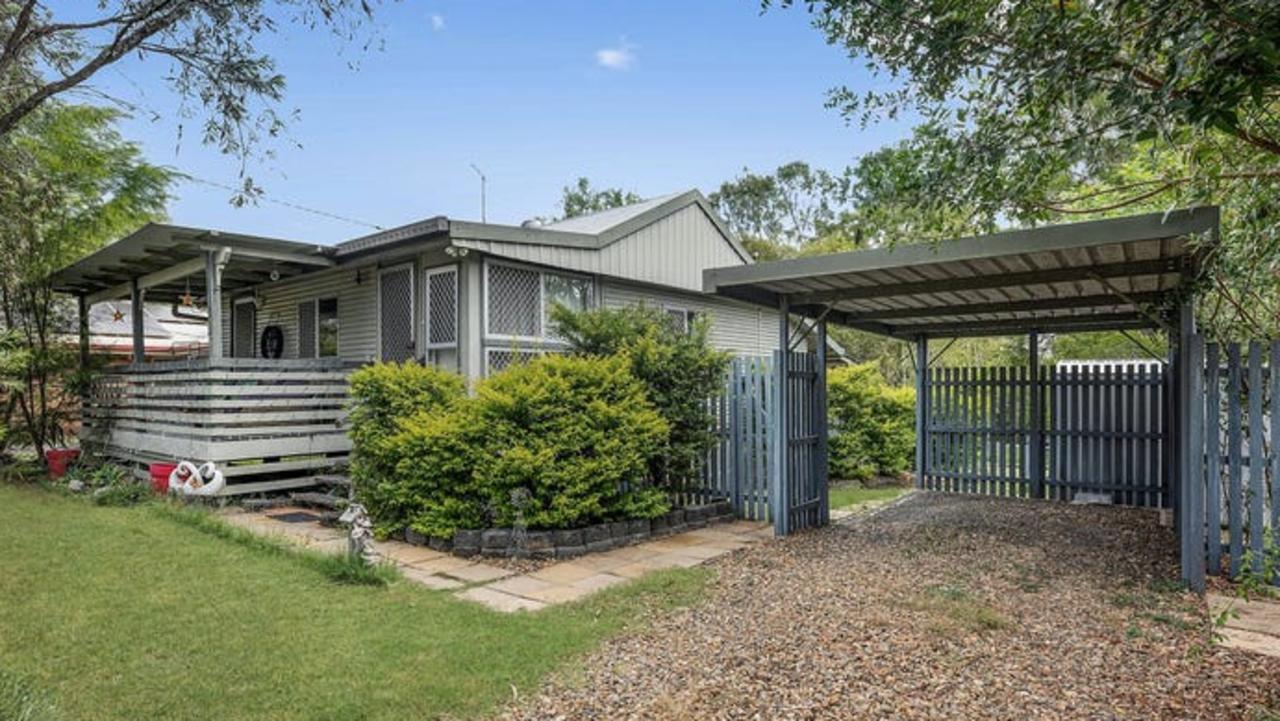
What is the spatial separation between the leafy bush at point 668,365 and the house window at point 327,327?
5235 mm

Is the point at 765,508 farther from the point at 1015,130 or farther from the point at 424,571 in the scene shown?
the point at 1015,130

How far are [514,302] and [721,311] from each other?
4973mm

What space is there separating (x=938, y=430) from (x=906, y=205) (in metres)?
7.13

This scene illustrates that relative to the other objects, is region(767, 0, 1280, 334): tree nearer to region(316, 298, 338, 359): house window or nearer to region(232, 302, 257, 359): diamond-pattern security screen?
region(316, 298, 338, 359): house window

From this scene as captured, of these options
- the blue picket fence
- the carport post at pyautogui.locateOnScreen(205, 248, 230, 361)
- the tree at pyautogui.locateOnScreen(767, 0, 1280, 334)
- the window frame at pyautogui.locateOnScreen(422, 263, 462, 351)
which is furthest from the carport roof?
the carport post at pyautogui.locateOnScreen(205, 248, 230, 361)

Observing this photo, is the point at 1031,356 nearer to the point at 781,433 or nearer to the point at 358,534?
the point at 781,433

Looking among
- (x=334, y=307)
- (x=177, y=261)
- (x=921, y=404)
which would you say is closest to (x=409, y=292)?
(x=334, y=307)

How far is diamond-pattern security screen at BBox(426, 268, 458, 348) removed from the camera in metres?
8.82

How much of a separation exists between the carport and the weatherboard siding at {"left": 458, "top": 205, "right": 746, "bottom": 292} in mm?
2912

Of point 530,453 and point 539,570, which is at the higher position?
point 530,453

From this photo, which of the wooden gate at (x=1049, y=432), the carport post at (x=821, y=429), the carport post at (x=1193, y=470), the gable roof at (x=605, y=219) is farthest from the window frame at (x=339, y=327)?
the carport post at (x=1193, y=470)

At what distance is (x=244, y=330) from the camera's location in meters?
13.3

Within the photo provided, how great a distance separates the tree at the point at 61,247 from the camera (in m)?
10.7

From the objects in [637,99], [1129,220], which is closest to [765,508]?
[1129,220]
